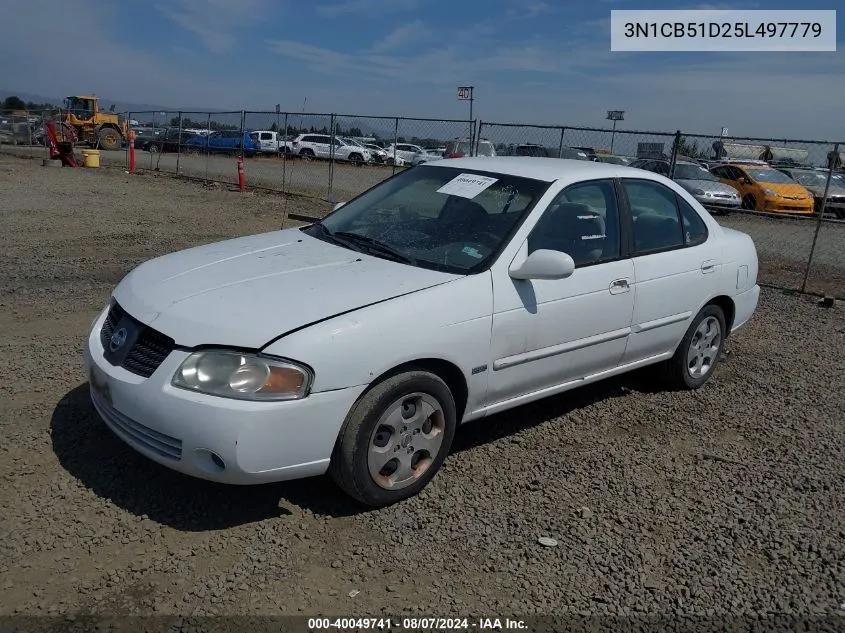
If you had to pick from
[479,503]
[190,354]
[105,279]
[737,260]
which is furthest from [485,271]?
[105,279]

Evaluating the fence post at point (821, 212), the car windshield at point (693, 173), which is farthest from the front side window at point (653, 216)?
the car windshield at point (693, 173)

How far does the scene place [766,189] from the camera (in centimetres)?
1762

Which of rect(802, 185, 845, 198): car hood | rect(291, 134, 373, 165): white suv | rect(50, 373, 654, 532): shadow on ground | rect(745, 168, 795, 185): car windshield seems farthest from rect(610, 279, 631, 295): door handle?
rect(291, 134, 373, 165): white suv

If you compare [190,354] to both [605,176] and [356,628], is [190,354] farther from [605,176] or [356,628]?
[605,176]

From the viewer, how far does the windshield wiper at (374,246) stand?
3.81m

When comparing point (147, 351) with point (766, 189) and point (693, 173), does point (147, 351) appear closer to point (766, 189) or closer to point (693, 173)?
point (693, 173)

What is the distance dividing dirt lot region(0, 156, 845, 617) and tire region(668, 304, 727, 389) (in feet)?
0.46

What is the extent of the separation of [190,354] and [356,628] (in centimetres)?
129

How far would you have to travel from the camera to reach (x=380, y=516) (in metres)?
3.38

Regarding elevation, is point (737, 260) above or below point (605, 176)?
below

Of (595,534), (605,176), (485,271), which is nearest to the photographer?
(595,534)

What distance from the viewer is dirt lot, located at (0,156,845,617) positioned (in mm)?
2848

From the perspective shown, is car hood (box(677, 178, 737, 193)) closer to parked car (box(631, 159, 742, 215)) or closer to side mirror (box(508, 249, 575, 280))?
parked car (box(631, 159, 742, 215))

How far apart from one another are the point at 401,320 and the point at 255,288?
74cm
